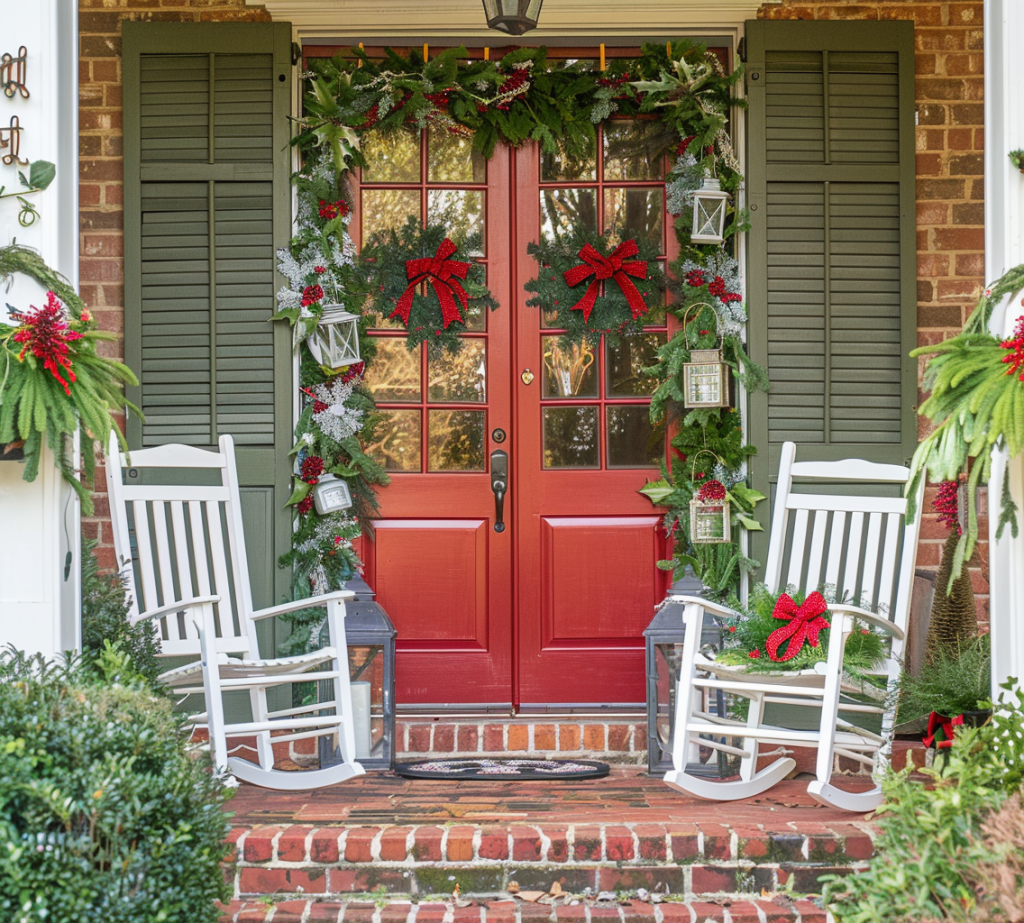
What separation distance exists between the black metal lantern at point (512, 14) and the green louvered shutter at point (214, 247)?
104 centimetres

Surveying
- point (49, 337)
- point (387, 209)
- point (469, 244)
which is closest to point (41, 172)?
point (49, 337)

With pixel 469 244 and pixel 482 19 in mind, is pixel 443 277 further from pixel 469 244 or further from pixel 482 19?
pixel 482 19

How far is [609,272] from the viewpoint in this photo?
427 cm

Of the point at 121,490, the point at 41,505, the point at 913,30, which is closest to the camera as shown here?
the point at 41,505

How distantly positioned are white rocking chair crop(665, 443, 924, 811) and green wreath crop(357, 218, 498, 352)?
126 centimetres

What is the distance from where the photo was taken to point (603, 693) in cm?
428

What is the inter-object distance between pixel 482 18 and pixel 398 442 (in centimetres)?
156

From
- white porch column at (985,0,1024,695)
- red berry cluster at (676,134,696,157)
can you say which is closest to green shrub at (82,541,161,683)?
white porch column at (985,0,1024,695)

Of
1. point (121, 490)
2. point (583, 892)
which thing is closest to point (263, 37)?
point (121, 490)

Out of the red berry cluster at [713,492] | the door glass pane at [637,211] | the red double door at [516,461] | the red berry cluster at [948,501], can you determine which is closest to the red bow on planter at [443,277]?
the red double door at [516,461]

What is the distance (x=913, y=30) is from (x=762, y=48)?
540mm

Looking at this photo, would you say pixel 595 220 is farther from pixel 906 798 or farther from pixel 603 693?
pixel 906 798

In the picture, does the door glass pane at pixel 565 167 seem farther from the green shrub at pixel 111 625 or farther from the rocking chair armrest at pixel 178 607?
the green shrub at pixel 111 625

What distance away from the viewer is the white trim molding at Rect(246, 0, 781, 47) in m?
4.16
